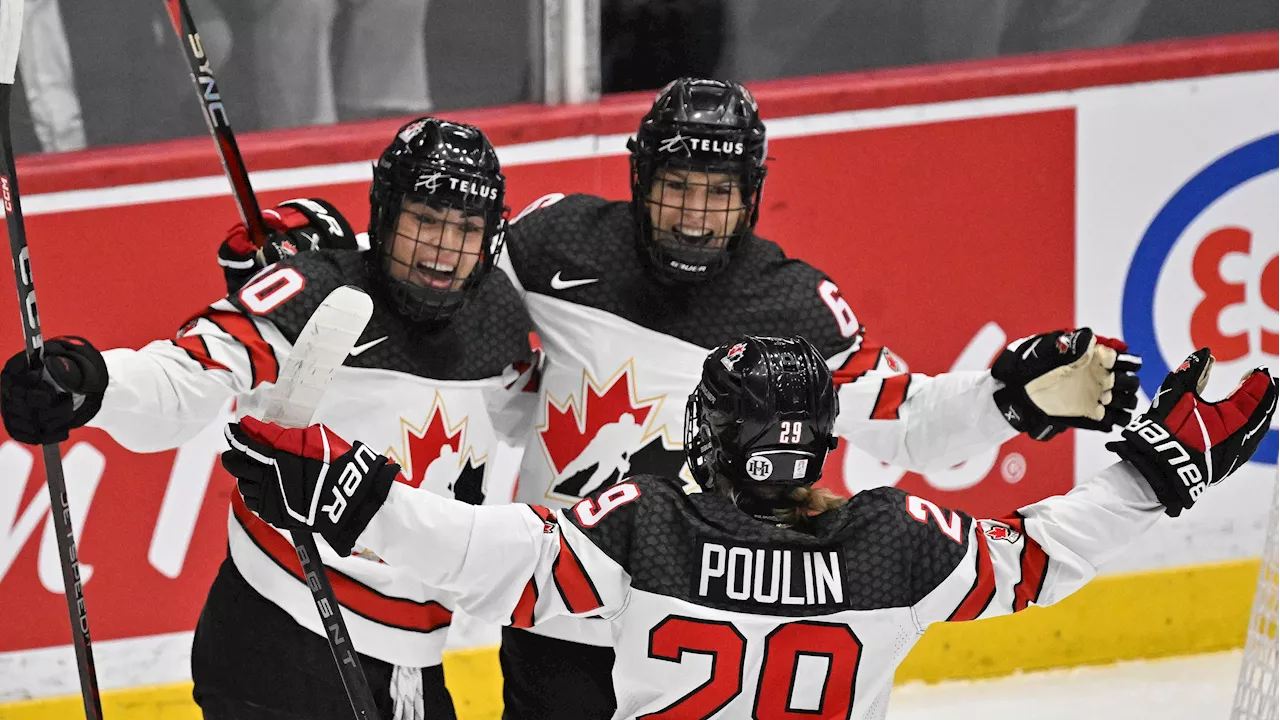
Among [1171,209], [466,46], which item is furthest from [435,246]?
[1171,209]

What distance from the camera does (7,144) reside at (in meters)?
2.06

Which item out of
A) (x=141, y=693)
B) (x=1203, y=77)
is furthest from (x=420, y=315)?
(x=1203, y=77)

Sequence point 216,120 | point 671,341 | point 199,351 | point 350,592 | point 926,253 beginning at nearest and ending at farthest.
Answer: point 199,351 < point 350,592 < point 671,341 < point 216,120 < point 926,253

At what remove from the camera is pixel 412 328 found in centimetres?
239

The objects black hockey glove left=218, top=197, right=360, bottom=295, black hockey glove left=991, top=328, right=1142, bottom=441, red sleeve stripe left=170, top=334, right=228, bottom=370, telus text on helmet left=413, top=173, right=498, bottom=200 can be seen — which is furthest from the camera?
black hockey glove left=218, top=197, right=360, bottom=295

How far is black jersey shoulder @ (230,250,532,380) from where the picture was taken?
7.57ft

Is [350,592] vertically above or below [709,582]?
below

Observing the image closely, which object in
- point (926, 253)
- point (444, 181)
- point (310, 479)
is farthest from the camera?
point (926, 253)

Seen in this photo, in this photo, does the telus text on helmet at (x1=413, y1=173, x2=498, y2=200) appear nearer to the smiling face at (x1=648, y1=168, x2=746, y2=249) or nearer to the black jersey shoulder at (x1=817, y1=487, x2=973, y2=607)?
the smiling face at (x1=648, y1=168, x2=746, y2=249)

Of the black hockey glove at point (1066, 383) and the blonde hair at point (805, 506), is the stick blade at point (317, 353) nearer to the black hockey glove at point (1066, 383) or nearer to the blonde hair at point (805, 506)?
the blonde hair at point (805, 506)

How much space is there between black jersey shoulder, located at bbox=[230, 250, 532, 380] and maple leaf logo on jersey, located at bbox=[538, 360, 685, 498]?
155mm

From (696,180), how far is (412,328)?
512 mm

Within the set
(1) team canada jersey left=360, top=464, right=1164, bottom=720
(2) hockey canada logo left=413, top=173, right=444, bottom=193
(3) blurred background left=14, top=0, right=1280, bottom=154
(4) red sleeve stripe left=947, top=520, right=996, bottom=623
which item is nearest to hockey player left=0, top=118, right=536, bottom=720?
(2) hockey canada logo left=413, top=173, right=444, bottom=193

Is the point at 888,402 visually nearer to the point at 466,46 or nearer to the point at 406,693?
the point at 406,693
